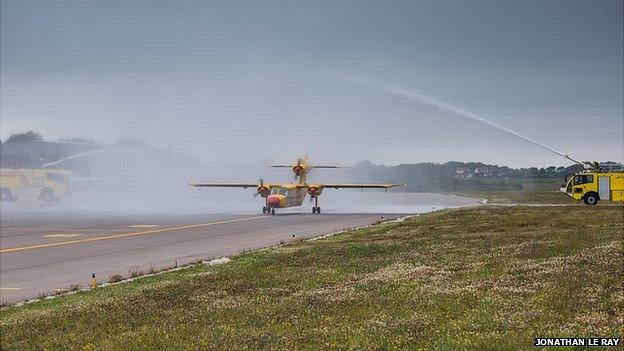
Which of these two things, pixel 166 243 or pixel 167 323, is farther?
pixel 166 243

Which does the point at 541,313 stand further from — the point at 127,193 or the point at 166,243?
the point at 127,193

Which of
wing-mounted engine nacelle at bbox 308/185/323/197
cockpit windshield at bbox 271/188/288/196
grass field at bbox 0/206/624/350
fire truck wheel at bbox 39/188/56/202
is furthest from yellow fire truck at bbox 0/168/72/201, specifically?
grass field at bbox 0/206/624/350

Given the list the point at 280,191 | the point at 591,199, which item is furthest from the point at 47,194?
the point at 591,199

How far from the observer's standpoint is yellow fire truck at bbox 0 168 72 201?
8694cm

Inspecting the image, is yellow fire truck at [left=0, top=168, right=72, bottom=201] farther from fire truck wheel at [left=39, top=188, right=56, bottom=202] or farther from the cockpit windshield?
the cockpit windshield

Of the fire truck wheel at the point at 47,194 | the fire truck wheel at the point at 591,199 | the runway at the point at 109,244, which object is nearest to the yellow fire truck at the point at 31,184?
the fire truck wheel at the point at 47,194

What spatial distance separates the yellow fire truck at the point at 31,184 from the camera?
86938mm

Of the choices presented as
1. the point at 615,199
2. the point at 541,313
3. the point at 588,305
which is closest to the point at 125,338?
the point at 541,313

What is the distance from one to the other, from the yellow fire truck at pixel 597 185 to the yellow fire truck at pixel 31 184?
6421 cm

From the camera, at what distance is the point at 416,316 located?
11898 millimetres

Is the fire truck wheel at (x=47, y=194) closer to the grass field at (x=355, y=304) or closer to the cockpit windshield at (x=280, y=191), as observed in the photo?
the cockpit windshield at (x=280, y=191)

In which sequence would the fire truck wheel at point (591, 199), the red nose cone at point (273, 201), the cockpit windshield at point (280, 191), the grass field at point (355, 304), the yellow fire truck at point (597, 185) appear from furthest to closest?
the cockpit windshield at point (280, 191)
the fire truck wheel at point (591, 199)
the yellow fire truck at point (597, 185)
the red nose cone at point (273, 201)
the grass field at point (355, 304)

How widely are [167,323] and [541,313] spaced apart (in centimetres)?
693

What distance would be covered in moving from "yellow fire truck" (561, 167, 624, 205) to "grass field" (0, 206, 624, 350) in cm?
3987
